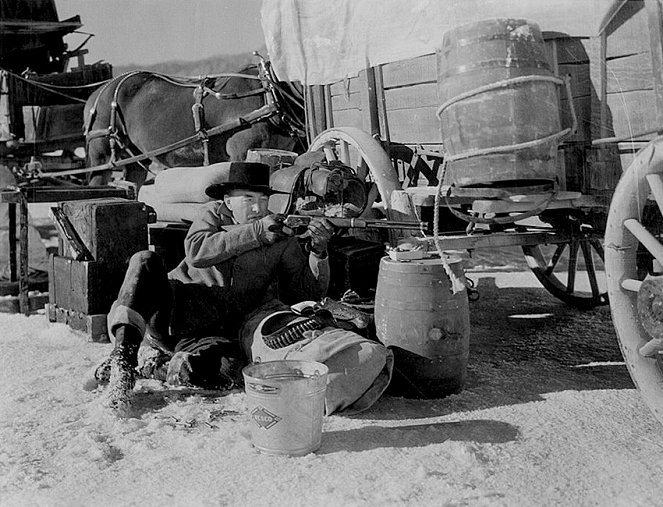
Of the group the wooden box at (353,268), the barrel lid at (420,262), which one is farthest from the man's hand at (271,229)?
the wooden box at (353,268)

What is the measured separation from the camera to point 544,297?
6176 millimetres

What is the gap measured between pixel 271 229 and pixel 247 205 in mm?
317

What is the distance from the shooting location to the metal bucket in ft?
9.37

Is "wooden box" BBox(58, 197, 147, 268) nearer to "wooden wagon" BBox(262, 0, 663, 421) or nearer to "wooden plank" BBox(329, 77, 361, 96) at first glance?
"wooden wagon" BBox(262, 0, 663, 421)

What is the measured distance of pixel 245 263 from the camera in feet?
13.5

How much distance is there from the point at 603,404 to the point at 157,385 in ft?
7.24

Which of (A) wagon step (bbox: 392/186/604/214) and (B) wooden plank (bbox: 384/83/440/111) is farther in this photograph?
(B) wooden plank (bbox: 384/83/440/111)

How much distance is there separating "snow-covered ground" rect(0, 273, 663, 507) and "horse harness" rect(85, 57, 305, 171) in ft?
10.9

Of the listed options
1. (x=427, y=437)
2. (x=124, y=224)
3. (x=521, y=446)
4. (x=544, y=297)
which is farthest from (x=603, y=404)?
(x=124, y=224)

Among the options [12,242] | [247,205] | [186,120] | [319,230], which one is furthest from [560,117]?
[186,120]

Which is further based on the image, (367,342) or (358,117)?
(358,117)

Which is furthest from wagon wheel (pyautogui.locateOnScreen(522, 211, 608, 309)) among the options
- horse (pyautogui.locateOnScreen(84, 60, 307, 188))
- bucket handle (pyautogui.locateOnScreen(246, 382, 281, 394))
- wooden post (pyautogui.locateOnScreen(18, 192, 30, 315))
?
wooden post (pyautogui.locateOnScreen(18, 192, 30, 315))

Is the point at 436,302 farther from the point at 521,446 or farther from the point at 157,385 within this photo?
the point at 157,385

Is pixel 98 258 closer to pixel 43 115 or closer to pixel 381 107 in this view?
pixel 381 107
